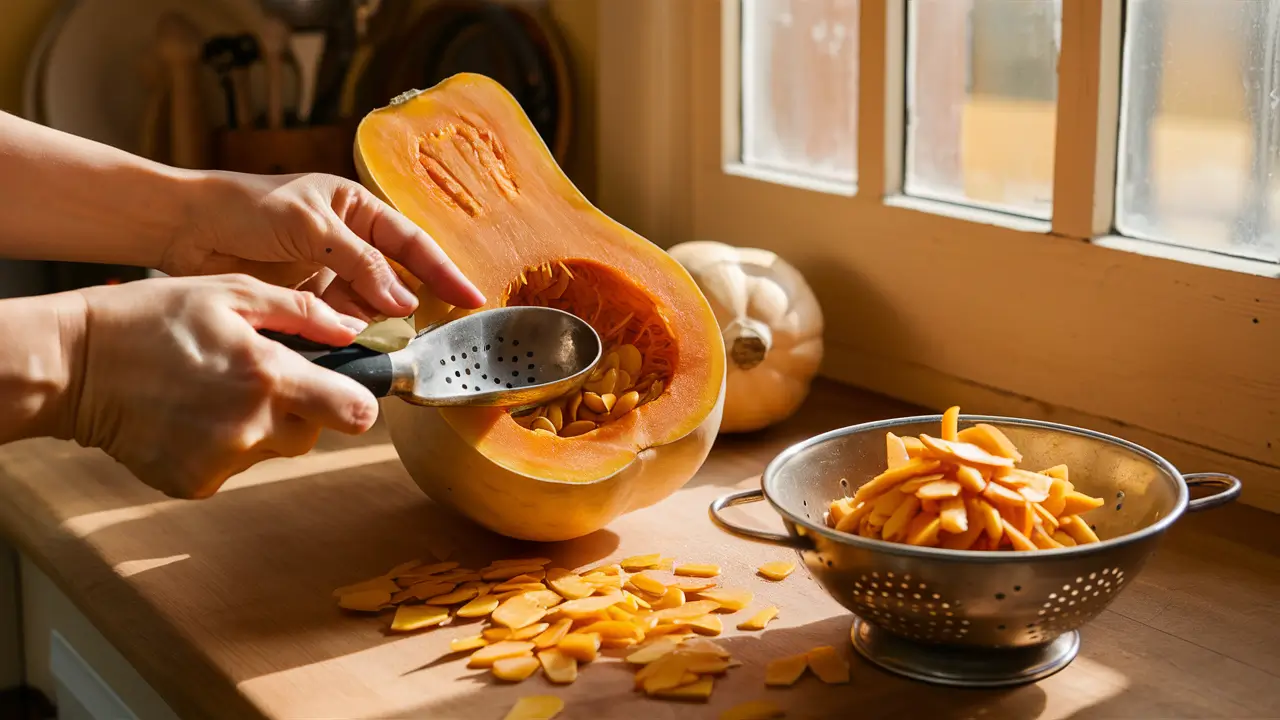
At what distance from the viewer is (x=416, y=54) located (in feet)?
4.92

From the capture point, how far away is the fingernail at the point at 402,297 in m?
0.85

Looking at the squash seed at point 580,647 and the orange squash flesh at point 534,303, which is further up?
the orange squash flesh at point 534,303

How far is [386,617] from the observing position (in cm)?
78

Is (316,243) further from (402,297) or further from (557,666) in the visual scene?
(557,666)

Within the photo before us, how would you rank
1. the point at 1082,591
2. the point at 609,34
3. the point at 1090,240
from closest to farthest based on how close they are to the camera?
the point at 1082,591 < the point at 1090,240 < the point at 609,34

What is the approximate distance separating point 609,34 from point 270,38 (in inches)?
14.6

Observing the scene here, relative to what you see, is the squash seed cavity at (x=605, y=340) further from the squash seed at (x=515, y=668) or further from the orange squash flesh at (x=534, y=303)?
the squash seed at (x=515, y=668)

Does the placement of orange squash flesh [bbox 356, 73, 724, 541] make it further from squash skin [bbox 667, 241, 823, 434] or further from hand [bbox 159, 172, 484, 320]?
squash skin [bbox 667, 241, 823, 434]

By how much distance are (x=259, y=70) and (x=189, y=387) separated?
0.82 metres

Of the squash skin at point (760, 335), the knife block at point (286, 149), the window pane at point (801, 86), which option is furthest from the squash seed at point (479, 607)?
the knife block at point (286, 149)

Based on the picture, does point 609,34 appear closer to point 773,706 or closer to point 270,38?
point 270,38

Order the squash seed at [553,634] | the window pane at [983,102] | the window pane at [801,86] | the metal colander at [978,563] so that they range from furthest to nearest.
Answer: the window pane at [801,86], the window pane at [983,102], the squash seed at [553,634], the metal colander at [978,563]

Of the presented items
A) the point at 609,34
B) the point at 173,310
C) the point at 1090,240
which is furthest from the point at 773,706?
the point at 609,34

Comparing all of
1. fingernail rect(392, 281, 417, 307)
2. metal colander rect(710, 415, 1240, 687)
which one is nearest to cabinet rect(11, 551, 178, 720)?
fingernail rect(392, 281, 417, 307)
